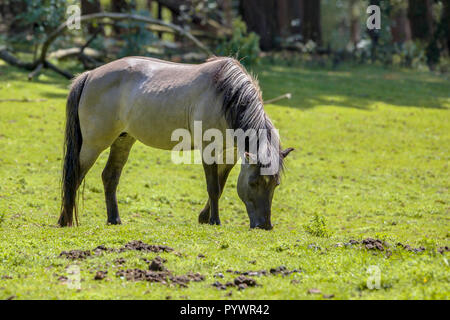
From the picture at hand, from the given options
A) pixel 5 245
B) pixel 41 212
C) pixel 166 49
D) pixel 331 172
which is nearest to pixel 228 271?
pixel 5 245

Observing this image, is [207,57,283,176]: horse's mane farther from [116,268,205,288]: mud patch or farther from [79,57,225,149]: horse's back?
[116,268,205,288]: mud patch

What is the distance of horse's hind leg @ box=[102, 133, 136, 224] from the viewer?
9.52 metres

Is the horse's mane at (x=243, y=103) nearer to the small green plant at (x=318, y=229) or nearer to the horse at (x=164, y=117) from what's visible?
the horse at (x=164, y=117)

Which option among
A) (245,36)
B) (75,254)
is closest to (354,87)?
(245,36)

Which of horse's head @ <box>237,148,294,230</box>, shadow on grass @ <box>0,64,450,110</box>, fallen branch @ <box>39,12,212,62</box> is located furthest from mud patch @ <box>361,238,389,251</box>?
shadow on grass @ <box>0,64,450,110</box>

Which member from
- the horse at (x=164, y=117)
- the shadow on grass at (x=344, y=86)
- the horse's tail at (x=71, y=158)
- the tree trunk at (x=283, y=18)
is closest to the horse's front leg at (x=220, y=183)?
the horse at (x=164, y=117)

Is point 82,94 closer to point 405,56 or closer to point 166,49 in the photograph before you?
point 166,49

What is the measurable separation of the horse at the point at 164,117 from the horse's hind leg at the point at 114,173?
0.05 feet

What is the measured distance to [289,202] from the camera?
39.0 ft

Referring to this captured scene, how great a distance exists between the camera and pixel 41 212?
1026 cm

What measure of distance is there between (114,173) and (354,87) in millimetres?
15119

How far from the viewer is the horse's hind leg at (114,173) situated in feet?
31.2

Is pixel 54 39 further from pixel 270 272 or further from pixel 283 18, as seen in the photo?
pixel 270 272
